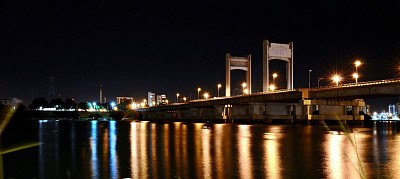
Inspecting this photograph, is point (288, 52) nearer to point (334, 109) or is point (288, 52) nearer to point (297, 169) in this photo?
point (334, 109)

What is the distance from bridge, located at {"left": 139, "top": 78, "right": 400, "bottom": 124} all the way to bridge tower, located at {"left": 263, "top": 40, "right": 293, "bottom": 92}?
20.2 ft

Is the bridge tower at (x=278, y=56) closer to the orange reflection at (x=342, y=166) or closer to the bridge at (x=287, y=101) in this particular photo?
the bridge at (x=287, y=101)

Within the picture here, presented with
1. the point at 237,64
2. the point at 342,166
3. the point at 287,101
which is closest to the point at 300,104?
the point at 287,101

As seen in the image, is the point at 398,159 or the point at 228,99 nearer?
the point at 398,159

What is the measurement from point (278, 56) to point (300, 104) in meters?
27.5

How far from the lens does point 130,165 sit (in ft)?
70.5

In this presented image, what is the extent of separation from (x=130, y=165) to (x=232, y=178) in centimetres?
625

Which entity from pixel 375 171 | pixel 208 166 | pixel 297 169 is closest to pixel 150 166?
pixel 208 166

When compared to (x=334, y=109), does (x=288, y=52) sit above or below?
above

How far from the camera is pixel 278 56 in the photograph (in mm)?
124250

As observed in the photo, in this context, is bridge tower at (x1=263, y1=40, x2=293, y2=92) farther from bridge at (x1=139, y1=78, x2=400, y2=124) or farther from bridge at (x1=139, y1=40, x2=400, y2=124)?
bridge at (x1=139, y1=78, x2=400, y2=124)

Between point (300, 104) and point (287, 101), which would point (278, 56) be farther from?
point (300, 104)

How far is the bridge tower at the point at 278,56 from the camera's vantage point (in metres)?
120

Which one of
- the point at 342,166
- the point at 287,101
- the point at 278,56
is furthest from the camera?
the point at 278,56
